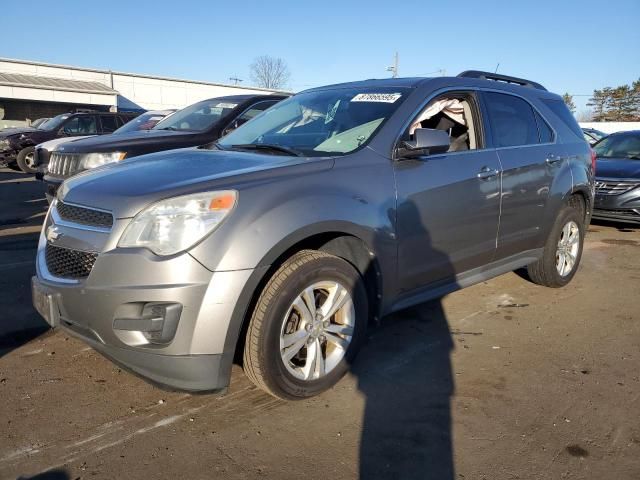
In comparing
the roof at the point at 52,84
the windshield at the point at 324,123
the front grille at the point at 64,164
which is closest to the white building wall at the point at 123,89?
the roof at the point at 52,84

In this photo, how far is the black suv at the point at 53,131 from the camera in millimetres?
14531

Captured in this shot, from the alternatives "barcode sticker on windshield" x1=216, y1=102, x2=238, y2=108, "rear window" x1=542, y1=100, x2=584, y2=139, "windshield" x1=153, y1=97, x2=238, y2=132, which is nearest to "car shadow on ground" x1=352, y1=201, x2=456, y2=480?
"rear window" x1=542, y1=100, x2=584, y2=139

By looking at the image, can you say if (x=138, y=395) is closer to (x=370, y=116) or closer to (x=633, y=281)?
(x=370, y=116)

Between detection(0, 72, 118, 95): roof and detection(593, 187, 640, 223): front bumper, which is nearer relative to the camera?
detection(593, 187, 640, 223): front bumper

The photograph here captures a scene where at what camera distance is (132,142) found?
6.31 m

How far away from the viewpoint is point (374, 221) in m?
3.12

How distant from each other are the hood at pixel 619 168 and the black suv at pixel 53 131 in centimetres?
1190

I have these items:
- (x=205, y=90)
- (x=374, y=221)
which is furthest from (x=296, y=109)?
(x=205, y=90)

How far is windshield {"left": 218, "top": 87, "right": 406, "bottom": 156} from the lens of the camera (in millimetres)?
3461

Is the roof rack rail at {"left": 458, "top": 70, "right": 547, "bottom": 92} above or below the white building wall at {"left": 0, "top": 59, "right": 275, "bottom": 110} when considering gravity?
below

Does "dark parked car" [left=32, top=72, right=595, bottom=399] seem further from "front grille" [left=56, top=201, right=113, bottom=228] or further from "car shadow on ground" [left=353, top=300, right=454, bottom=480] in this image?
"car shadow on ground" [left=353, top=300, right=454, bottom=480]

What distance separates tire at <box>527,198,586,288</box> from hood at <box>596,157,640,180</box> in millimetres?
3206

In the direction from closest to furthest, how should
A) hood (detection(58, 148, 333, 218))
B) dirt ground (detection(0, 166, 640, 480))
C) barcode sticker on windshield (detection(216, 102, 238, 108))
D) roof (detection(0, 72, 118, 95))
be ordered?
A: dirt ground (detection(0, 166, 640, 480)) → hood (detection(58, 148, 333, 218)) → barcode sticker on windshield (detection(216, 102, 238, 108)) → roof (detection(0, 72, 118, 95))

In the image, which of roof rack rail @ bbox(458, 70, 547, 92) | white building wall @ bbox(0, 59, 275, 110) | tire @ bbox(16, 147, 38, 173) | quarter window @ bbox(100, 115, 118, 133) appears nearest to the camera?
roof rack rail @ bbox(458, 70, 547, 92)
